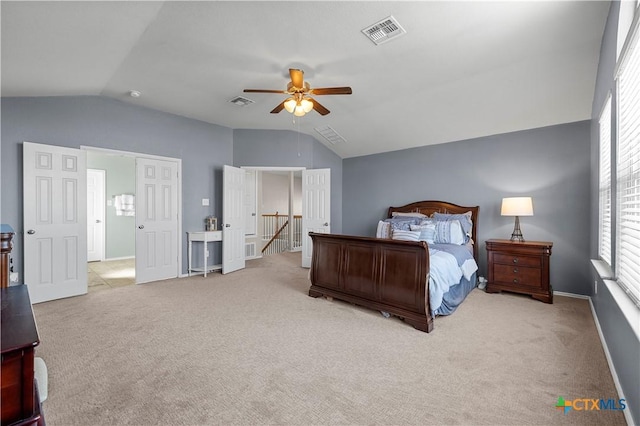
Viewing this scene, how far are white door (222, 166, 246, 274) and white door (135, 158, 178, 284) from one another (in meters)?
0.79

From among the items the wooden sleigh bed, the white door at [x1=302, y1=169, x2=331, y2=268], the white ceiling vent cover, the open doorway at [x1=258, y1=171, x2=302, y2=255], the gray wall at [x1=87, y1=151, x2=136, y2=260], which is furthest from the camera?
the open doorway at [x1=258, y1=171, x2=302, y2=255]

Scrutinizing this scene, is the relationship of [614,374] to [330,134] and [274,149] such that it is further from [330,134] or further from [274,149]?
[274,149]

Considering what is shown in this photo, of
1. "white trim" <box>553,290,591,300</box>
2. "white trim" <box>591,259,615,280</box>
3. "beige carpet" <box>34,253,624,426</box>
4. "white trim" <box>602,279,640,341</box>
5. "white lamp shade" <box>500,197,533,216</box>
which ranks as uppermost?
Answer: "white lamp shade" <box>500,197,533,216</box>

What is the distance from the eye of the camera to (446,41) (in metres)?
2.88

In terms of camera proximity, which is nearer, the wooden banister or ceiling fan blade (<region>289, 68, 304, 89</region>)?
ceiling fan blade (<region>289, 68, 304, 89</region>)

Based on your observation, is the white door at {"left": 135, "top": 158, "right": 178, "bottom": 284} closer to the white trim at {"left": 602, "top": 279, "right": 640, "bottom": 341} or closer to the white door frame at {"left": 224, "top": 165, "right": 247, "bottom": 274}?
the white door frame at {"left": 224, "top": 165, "right": 247, "bottom": 274}

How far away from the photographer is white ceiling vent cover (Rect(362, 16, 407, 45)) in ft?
8.66

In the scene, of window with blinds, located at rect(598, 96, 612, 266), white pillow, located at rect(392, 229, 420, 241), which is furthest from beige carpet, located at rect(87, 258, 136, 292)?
window with blinds, located at rect(598, 96, 612, 266)

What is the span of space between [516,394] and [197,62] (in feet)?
13.4

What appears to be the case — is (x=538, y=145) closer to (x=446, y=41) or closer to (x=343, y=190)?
(x=446, y=41)

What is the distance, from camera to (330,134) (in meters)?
5.77

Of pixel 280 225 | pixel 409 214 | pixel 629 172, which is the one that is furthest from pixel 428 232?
pixel 280 225

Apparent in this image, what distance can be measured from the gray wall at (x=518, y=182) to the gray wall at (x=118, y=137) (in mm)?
3311

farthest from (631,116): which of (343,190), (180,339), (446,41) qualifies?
(343,190)
